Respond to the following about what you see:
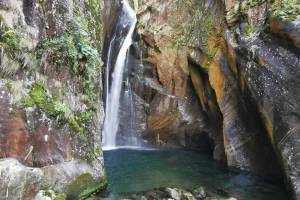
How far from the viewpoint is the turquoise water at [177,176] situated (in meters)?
9.46

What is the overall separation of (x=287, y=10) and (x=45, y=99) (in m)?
6.44

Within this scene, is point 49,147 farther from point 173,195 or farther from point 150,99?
point 150,99

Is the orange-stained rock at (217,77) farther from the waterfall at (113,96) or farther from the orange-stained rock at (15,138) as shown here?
the orange-stained rock at (15,138)

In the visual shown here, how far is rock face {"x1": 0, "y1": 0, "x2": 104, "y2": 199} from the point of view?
651cm

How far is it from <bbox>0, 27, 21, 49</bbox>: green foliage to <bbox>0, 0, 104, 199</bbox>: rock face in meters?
0.02

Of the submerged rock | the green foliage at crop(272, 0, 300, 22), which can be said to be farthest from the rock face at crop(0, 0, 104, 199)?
the green foliage at crop(272, 0, 300, 22)

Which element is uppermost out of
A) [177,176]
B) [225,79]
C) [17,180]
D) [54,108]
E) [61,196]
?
[225,79]

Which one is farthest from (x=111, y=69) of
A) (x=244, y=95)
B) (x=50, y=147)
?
(x=50, y=147)

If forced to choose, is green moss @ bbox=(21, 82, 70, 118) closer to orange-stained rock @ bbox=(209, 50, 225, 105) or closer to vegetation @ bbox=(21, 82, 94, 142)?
vegetation @ bbox=(21, 82, 94, 142)

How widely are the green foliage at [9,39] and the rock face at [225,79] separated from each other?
6.32 metres

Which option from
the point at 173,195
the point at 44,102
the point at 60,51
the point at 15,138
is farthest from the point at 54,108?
the point at 173,195

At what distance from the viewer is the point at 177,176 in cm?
1068

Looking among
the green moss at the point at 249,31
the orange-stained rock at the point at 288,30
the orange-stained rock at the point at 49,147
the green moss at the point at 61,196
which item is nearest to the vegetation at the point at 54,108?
the orange-stained rock at the point at 49,147

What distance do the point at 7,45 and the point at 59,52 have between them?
4.44 feet
